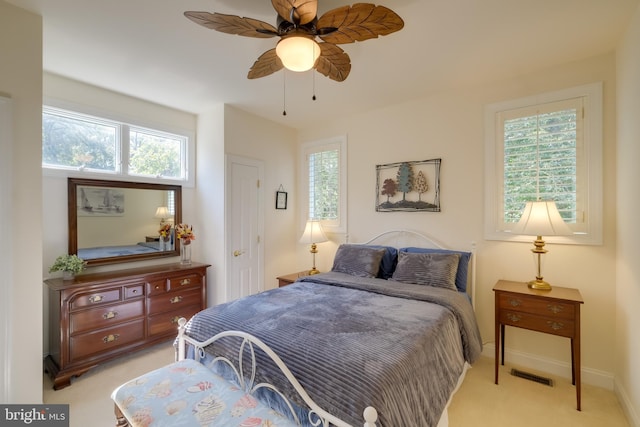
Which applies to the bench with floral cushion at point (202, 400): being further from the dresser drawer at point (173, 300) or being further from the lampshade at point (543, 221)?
the lampshade at point (543, 221)

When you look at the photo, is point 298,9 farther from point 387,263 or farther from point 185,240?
point 185,240

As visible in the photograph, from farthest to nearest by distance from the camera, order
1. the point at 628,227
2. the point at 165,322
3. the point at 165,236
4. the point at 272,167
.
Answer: the point at 272,167, the point at 165,236, the point at 165,322, the point at 628,227

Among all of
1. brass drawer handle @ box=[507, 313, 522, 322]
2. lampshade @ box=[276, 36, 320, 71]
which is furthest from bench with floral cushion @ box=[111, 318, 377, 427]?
brass drawer handle @ box=[507, 313, 522, 322]

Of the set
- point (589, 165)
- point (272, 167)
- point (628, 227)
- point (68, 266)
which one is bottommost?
point (68, 266)

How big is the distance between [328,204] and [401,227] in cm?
114

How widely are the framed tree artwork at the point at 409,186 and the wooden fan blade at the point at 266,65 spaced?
6.48 ft

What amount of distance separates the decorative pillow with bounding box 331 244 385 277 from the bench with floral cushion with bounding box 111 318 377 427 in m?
1.68

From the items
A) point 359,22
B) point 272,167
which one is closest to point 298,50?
point 359,22

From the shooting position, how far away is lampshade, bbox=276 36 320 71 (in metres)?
1.59

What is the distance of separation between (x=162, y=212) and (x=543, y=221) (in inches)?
155

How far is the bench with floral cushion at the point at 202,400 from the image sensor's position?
1312 millimetres

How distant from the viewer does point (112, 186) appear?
3086 mm

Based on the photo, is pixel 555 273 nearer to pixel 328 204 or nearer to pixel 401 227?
pixel 401 227

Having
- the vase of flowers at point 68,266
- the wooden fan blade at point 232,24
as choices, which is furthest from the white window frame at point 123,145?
the wooden fan blade at point 232,24
